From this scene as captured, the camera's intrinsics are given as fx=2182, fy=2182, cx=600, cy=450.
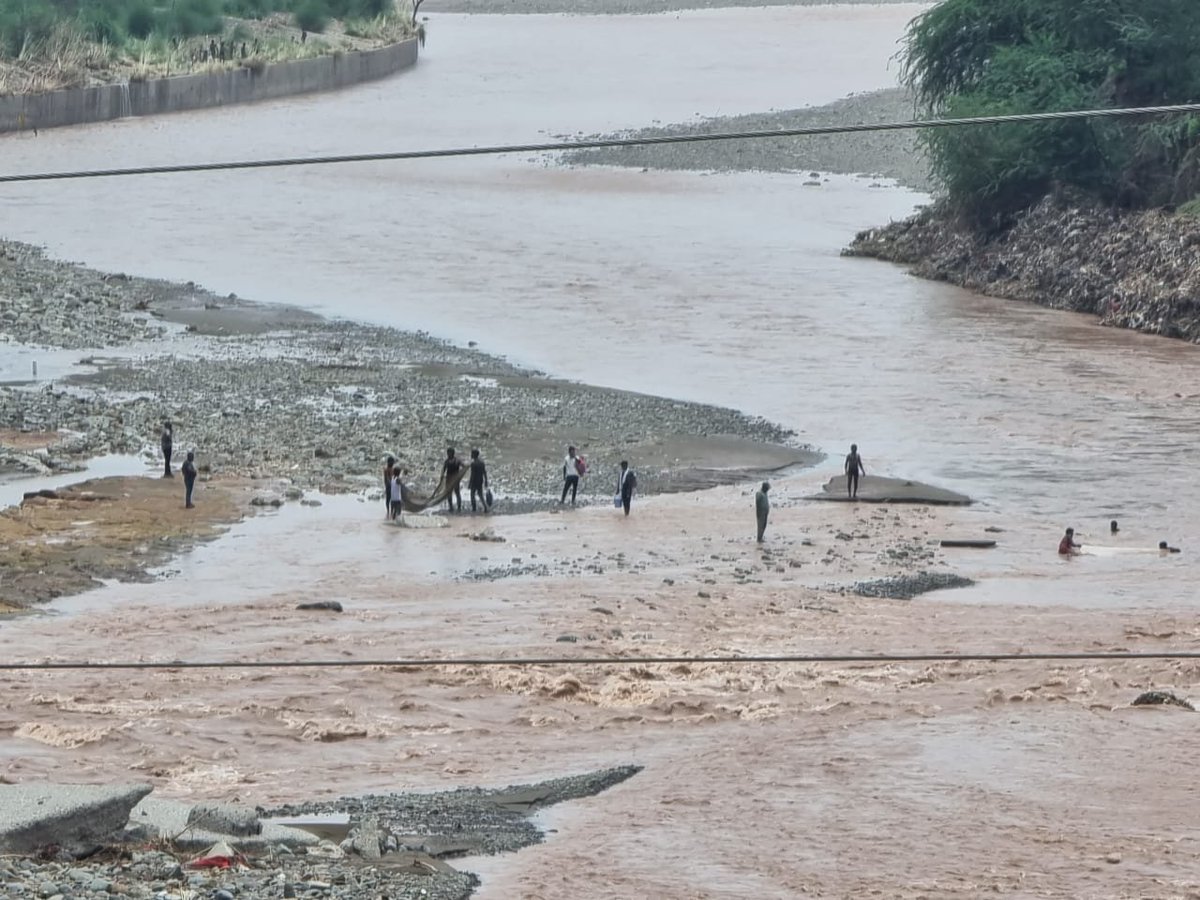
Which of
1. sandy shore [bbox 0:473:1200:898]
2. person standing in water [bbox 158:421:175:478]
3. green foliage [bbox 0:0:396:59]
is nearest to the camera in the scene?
sandy shore [bbox 0:473:1200:898]

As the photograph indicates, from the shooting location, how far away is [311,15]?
296 ft

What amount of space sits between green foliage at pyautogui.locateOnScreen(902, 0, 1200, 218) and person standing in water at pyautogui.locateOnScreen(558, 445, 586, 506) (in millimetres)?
24358

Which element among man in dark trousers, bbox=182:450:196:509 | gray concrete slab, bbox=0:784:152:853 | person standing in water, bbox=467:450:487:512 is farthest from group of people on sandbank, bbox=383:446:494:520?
gray concrete slab, bbox=0:784:152:853

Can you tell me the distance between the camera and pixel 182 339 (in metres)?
38.8

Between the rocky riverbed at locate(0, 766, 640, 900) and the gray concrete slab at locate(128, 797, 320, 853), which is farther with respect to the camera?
the gray concrete slab at locate(128, 797, 320, 853)

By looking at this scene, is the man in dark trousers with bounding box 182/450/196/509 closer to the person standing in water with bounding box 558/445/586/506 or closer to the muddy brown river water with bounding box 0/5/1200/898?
the muddy brown river water with bounding box 0/5/1200/898

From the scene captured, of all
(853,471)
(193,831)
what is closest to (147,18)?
(853,471)

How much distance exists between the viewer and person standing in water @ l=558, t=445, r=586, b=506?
27375mm

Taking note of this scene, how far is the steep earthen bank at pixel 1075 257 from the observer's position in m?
43.5

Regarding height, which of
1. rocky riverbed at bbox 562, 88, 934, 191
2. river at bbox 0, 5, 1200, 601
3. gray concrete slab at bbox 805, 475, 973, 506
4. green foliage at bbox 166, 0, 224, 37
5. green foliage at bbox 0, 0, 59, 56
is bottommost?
gray concrete slab at bbox 805, 475, 973, 506

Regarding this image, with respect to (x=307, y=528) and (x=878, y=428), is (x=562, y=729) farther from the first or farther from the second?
(x=878, y=428)

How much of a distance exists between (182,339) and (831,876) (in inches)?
996

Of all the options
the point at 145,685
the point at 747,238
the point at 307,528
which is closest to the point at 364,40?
the point at 747,238

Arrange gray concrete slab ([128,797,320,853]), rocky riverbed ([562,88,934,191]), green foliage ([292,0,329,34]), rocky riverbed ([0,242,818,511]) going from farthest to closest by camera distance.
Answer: green foliage ([292,0,329,34]) → rocky riverbed ([562,88,934,191]) → rocky riverbed ([0,242,818,511]) → gray concrete slab ([128,797,320,853])
